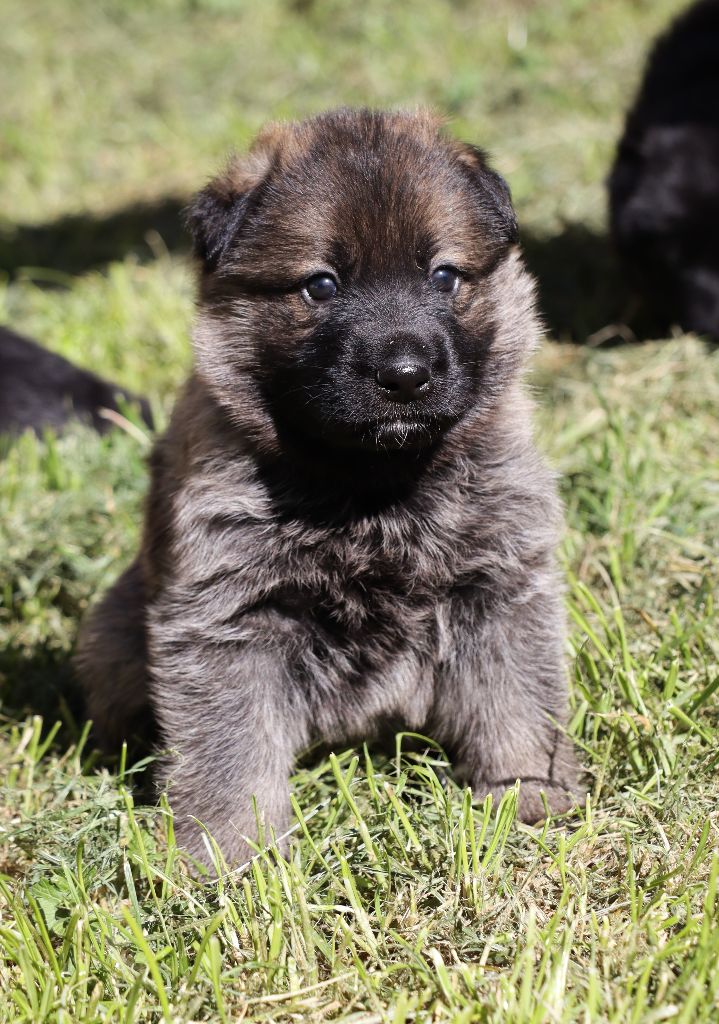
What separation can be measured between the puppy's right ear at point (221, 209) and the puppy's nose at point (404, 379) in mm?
502

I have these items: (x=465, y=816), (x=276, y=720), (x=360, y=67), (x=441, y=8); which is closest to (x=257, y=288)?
(x=276, y=720)

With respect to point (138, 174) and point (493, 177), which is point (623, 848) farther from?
point (138, 174)

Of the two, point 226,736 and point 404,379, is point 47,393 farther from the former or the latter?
point 404,379

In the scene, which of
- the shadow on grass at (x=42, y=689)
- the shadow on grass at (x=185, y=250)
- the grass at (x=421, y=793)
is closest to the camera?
the grass at (x=421, y=793)

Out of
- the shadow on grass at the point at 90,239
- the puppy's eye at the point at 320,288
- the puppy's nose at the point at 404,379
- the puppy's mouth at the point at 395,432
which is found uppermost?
the puppy's eye at the point at 320,288

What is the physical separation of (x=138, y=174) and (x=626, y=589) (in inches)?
220

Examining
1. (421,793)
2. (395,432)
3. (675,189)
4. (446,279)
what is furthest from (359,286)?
(675,189)

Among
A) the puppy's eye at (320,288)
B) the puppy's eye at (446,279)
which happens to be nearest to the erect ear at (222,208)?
the puppy's eye at (320,288)

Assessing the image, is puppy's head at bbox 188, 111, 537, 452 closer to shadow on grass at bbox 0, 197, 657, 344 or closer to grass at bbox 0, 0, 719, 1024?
grass at bbox 0, 0, 719, 1024

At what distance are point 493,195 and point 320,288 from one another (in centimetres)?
47

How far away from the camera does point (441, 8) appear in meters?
8.77

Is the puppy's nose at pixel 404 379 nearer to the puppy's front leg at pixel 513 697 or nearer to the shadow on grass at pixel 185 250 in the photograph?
the puppy's front leg at pixel 513 697

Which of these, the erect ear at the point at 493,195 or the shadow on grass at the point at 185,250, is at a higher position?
the erect ear at the point at 493,195

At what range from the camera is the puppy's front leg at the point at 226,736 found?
7.95ft
